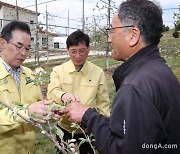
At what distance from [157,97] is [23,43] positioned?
4.64 ft

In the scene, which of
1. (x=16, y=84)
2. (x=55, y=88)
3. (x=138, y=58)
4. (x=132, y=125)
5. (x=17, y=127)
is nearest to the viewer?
(x=132, y=125)

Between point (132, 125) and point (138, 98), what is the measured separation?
128 mm

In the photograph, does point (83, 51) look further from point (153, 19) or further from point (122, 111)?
point (122, 111)

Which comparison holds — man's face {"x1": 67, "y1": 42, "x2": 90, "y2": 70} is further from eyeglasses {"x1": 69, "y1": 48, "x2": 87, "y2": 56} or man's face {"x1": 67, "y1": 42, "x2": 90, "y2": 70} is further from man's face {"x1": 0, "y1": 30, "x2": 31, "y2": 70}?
man's face {"x1": 0, "y1": 30, "x2": 31, "y2": 70}

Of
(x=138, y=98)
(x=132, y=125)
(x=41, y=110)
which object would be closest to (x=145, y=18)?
(x=138, y=98)

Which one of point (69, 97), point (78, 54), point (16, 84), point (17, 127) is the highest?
point (78, 54)

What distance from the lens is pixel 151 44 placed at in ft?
5.02

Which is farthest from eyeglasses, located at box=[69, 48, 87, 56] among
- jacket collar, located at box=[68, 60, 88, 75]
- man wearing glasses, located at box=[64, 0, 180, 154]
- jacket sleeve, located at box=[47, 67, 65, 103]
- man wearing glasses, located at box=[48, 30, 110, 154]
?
man wearing glasses, located at box=[64, 0, 180, 154]

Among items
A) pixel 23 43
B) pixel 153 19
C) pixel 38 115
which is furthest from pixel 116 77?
pixel 23 43

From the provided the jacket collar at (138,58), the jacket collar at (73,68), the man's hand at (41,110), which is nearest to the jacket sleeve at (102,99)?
the jacket collar at (73,68)

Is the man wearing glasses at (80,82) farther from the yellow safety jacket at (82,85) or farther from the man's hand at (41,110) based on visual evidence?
the man's hand at (41,110)

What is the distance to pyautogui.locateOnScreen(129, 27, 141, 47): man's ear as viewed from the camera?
59.6 inches

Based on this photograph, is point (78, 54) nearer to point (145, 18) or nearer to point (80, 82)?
point (80, 82)

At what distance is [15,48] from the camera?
229 centimetres
